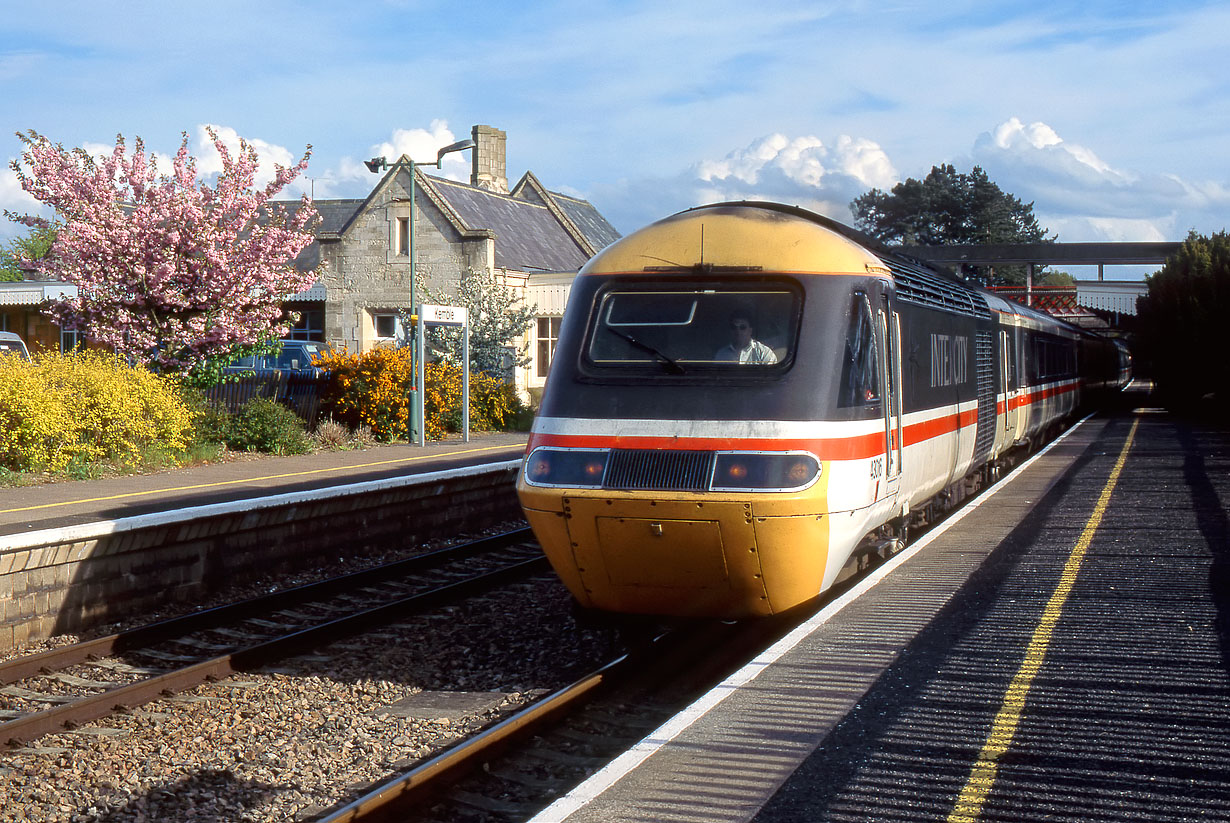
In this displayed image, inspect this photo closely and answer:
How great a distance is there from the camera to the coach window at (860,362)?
791 centimetres

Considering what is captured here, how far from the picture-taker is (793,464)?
725cm

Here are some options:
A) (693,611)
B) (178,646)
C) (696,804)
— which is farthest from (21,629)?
(696,804)

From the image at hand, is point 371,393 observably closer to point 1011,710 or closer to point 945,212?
point 1011,710

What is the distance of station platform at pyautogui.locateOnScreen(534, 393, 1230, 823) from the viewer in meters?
4.56

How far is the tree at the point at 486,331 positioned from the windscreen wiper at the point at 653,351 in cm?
2061

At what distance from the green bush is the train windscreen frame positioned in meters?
12.9

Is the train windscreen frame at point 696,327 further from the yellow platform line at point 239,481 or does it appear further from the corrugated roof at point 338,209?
the corrugated roof at point 338,209

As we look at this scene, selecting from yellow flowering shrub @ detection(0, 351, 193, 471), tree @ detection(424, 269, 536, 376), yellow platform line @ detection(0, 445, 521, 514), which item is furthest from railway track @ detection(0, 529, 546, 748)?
tree @ detection(424, 269, 536, 376)

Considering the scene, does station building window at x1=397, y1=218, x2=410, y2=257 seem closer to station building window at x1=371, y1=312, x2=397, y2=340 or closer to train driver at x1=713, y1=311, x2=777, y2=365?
station building window at x1=371, y1=312, x2=397, y2=340

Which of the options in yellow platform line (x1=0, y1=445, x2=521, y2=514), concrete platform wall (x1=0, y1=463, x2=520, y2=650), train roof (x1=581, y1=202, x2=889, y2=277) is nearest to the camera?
train roof (x1=581, y1=202, x2=889, y2=277)

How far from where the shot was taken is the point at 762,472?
23.6 ft

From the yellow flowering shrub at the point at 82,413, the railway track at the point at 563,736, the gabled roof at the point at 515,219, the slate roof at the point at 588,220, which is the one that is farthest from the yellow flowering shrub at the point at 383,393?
the slate roof at the point at 588,220

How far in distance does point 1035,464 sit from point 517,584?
10.1 meters

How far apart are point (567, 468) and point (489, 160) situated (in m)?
43.1
